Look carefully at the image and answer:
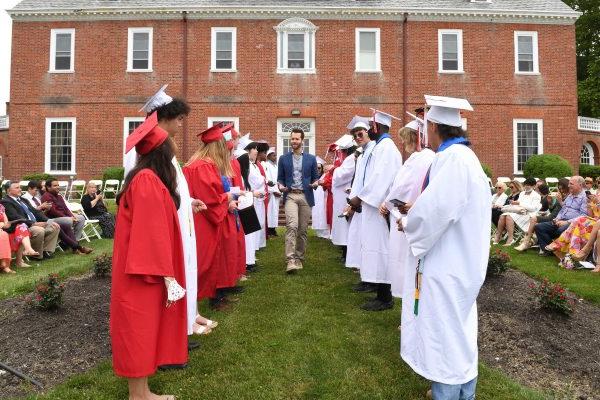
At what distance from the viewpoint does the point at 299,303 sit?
6582 millimetres

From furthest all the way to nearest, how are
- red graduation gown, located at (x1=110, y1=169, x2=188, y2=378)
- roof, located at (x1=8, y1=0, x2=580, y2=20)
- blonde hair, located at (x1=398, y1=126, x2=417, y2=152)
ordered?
roof, located at (x1=8, y1=0, x2=580, y2=20)
blonde hair, located at (x1=398, y1=126, x2=417, y2=152)
red graduation gown, located at (x1=110, y1=169, x2=188, y2=378)

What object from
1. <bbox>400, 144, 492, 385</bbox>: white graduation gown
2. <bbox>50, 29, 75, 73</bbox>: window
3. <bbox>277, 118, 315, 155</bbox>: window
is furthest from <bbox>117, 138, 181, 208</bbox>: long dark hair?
<bbox>50, 29, 75, 73</bbox>: window

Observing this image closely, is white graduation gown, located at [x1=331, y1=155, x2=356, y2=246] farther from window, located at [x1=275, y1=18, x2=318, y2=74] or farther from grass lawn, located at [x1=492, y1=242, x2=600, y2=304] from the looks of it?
window, located at [x1=275, y1=18, x2=318, y2=74]

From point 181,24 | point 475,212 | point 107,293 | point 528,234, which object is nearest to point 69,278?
point 107,293

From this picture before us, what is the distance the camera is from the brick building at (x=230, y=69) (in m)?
22.5

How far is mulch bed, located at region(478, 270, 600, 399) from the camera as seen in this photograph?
14.6 feet

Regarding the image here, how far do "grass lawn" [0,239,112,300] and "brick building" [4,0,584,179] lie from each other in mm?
12532

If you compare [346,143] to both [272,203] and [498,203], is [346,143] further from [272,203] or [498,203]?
[498,203]

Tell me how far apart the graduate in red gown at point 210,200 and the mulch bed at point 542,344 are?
3221 millimetres

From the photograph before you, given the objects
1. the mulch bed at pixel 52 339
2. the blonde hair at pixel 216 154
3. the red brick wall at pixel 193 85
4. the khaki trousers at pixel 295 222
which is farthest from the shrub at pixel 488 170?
the mulch bed at pixel 52 339

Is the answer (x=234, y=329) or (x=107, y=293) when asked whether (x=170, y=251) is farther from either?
(x=107, y=293)

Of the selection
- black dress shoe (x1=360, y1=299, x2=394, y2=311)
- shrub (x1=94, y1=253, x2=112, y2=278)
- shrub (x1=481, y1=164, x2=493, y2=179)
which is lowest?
black dress shoe (x1=360, y1=299, x2=394, y2=311)

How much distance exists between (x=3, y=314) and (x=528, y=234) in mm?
10229

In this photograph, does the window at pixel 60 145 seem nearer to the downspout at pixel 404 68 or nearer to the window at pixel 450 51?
the downspout at pixel 404 68
